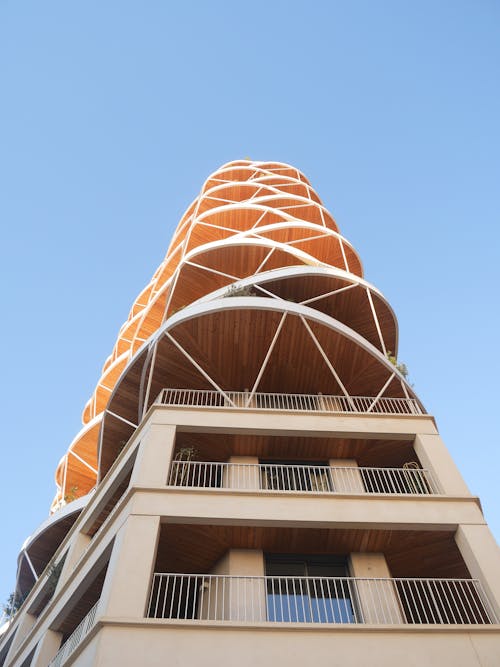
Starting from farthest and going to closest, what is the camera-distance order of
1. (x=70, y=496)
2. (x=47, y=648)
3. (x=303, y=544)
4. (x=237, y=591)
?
(x=70, y=496)
(x=47, y=648)
(x=303, y=544)
(x=237, y=591)

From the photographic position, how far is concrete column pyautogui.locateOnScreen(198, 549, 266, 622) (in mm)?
11094

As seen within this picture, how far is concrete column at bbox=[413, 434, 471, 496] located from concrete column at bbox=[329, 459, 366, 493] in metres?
1.92

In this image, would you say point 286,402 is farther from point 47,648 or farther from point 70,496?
point 70,496

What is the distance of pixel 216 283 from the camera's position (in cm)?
2416

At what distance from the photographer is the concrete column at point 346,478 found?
15.0 metres

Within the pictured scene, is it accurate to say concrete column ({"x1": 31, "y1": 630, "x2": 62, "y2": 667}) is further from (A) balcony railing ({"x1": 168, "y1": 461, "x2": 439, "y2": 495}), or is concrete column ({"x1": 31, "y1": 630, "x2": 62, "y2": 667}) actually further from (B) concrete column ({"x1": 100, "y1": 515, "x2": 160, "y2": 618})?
(B) concrete column ({"x1": 100, "y1": 515, "x2": 160, "y2": 618})

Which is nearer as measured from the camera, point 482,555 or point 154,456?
point 482,555

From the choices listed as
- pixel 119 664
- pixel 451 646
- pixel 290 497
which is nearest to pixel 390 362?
pixel 290 497

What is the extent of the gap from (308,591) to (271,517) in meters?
1.75

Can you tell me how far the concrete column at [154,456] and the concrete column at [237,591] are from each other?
2.65m

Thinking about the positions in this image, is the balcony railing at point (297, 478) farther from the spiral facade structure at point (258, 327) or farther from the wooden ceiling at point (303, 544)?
the spiral facade structure at point (258, 327)

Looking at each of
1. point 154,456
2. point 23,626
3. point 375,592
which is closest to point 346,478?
point 375,592

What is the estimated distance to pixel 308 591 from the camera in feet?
36.8

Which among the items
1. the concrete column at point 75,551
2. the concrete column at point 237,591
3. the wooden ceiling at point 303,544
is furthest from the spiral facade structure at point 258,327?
the concrete column at point 237,591
